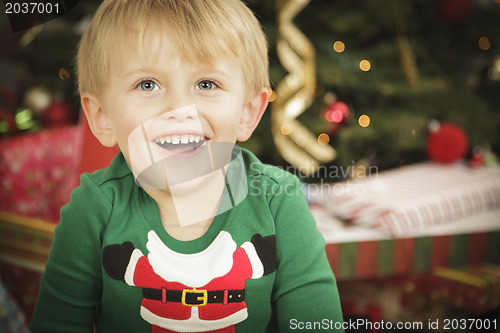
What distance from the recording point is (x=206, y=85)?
0.44 metres

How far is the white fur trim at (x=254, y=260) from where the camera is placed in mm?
466

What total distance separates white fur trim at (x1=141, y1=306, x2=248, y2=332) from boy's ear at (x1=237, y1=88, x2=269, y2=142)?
0.19 meters

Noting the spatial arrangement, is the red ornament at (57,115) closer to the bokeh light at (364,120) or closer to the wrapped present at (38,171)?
the wrapped present at (38,171)

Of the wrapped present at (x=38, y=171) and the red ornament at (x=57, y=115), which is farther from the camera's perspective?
the red ornament at (x=57, y=115)

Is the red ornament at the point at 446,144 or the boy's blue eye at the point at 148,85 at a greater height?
the boy's blue eye at the point at 148,85

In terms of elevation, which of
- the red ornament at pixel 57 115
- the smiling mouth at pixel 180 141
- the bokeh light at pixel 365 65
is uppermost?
the smiling mouth at pixel 180 141

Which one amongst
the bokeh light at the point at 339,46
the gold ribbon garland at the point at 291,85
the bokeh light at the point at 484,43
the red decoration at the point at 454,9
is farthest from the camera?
the bokeh light at the point at 484,43

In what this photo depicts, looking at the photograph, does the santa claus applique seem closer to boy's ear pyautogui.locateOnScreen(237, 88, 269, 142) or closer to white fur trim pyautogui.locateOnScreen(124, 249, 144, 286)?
white fur trim pyautogui.locateOnScreen(124, 249, 144, 286)

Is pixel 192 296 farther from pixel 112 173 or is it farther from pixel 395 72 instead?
pixel 395 72

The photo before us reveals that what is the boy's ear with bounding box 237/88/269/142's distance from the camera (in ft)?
1.60

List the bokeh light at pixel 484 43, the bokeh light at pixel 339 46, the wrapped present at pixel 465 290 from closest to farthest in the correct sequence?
the wrapped present at pixel 465 290 < the bokeh light at pixel 339 46 < the bokeh light at pixel 484 43

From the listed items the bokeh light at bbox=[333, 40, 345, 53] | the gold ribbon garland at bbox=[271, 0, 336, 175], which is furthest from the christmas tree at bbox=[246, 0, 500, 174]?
the gold ribbon garland at bbox=[271, 0, 336, 175]

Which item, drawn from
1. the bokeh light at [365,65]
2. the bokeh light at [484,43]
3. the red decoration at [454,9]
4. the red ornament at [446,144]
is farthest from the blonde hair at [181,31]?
the bokeh light at [484,43]

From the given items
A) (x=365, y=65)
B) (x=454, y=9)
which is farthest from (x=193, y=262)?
(x=454, y=9)
